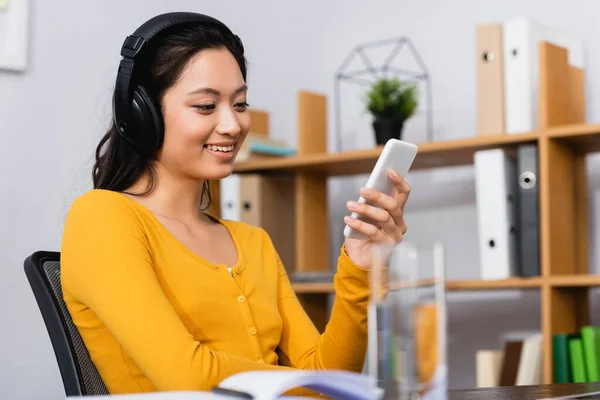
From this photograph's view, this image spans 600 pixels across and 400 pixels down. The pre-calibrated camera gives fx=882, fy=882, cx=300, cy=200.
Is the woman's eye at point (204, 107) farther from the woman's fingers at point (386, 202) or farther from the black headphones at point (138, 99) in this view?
the woman's fingers at point (386, 202)

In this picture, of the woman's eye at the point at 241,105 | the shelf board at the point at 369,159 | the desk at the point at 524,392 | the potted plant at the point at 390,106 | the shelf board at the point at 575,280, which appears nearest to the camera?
the desk at the point at 524,392

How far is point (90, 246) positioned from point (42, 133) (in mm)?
1514

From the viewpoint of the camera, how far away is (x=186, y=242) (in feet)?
4.61

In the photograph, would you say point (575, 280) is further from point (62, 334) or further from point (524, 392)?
point (62, 334)

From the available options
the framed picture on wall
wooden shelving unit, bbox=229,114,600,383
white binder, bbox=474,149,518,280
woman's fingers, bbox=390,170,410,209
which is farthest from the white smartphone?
the framed picture on wall

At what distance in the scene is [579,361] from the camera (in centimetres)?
229

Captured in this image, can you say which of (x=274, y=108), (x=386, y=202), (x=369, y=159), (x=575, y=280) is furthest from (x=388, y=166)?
(x=274, y=108)

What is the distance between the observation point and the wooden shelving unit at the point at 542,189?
91.1 inches

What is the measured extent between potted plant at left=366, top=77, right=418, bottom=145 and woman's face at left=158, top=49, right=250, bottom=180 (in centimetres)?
133

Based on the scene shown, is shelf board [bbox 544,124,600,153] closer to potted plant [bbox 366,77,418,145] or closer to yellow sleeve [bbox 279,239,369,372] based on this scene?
potted plant [bbox 366,77,418,145]

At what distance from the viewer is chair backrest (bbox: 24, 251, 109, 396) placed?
108 centimetres

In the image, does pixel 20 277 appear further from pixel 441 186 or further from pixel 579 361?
pixel 579 361

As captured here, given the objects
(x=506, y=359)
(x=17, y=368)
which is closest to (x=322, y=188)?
(x=506, y=359)

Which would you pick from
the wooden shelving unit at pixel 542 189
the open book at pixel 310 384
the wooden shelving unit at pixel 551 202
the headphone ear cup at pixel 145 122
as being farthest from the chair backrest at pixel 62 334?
the wooden shelving unit at pixel 551 202
